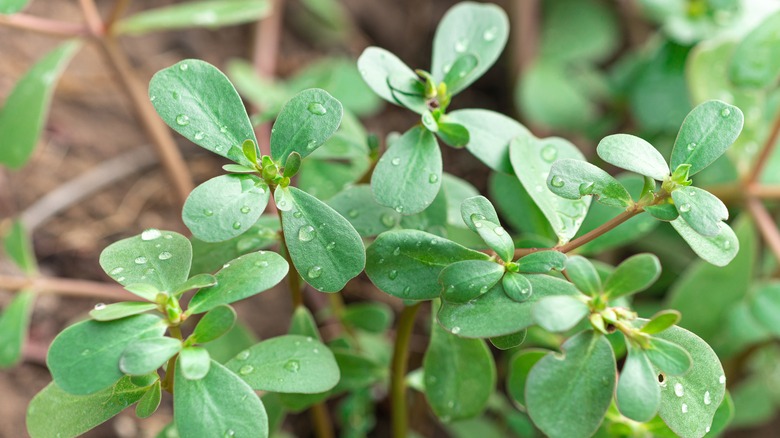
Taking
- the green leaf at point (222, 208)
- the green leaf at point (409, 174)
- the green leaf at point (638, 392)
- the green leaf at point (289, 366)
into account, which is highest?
the green leaf at point (409, 174)

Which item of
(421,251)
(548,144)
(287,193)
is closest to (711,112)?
(548,144)

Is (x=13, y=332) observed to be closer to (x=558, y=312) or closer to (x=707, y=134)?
(x=558, y=312)

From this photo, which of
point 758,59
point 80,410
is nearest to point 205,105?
point 80,410

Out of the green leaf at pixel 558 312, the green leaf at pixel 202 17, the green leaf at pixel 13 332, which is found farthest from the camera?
the green leaf at pixel 202 17

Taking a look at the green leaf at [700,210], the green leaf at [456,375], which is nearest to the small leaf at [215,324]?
the green leaf at [456,375]

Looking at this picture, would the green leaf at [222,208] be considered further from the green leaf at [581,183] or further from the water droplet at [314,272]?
the green leaf at [581,183]

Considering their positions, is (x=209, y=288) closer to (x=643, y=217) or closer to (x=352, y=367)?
(x=352, y=367)
